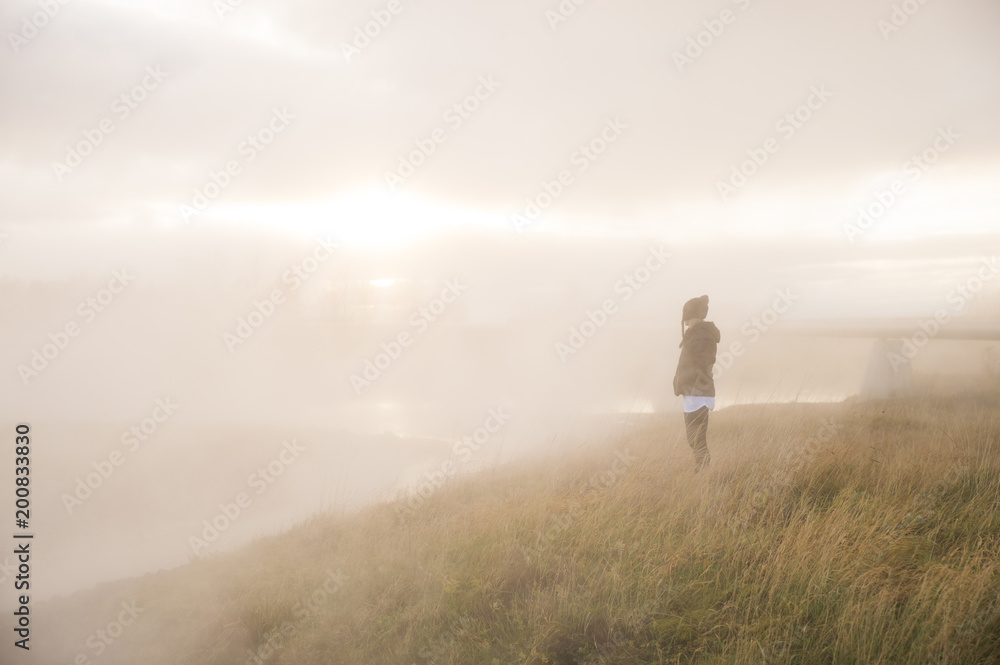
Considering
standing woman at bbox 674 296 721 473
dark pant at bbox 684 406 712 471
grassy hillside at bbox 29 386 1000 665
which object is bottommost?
grassy hillside at bbox 29 386 1000 665

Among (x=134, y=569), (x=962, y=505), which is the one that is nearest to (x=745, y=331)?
(x=962, y=505)

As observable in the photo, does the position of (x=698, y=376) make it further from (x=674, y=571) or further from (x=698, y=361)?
(x=674, y=571)

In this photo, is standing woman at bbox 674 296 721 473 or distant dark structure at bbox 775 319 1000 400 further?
distant dark structure at bbox 775 319 1000 400

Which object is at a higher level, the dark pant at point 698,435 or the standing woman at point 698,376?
the standing woman at point 698,376

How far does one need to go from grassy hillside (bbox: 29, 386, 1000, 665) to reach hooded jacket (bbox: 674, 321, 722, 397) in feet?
3.12

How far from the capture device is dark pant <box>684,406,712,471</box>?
6445mm

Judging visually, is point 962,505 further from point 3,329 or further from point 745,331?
point 3,329

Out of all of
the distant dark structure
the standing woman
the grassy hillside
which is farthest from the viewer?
the distant dark structure

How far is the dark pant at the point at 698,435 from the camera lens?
645 cm

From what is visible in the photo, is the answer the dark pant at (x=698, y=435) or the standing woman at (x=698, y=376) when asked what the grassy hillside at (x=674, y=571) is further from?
the standing woman at (x=698, y=376)

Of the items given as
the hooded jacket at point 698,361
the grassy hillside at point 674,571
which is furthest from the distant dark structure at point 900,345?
the hooded jacket at point 698,361

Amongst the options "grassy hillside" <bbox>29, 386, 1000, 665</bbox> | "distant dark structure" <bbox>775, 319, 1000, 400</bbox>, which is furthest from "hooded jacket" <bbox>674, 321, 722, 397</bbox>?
"distant dark structure" <bbox>775, 319, 1000, 400</bbox>

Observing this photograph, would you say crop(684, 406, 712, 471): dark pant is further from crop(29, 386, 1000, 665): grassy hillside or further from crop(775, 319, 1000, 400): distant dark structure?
crop(775, 319, 1000, 400): distant dark structure

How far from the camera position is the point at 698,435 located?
655 centimetres
